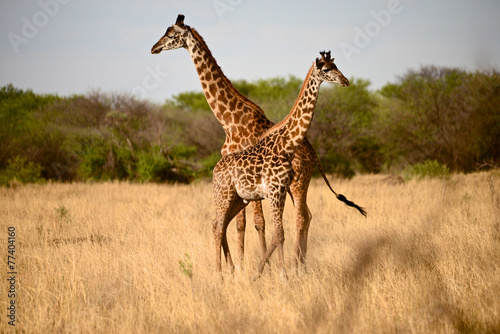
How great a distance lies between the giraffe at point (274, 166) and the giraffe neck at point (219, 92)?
96cm

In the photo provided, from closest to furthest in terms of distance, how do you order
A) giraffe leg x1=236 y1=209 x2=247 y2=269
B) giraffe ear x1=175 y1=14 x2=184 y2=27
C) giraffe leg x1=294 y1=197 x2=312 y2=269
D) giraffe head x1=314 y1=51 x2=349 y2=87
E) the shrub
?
giraffe head x1=314 y1=51 x2=349 y2=87 < giraffe leg x1=236 y1=209 x2=247 y2=269 < giraffe leg x1=294 y1=197 x2=312 y2=269 < giraffe ear x1=175 y1=14 x2=184 y2=27 < the shrub

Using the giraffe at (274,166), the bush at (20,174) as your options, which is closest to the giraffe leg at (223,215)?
the giraffe at (274,166)

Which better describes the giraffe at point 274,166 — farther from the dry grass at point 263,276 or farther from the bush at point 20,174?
the bush at point 20,174

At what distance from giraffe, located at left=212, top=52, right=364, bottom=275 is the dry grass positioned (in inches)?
23.5

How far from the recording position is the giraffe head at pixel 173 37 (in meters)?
5.93

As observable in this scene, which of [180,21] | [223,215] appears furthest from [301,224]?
[180,21]

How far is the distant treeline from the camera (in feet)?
53.6

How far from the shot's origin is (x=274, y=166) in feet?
15.7

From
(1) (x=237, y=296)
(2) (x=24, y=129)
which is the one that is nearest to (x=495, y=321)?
(1) (x=237, y=296)

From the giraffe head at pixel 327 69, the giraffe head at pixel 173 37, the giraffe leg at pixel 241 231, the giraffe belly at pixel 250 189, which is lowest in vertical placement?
the giraffe leg at pixel 241 231

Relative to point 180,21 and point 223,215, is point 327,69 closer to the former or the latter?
point 223,215

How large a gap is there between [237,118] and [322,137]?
1318 cm

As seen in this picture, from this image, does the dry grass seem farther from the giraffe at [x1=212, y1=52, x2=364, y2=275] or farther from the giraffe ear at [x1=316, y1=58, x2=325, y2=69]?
the giraffe ear at [x1=316, y1=58, x2=325, y2=69]

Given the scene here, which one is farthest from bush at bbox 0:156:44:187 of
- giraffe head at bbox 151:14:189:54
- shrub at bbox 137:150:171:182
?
giraffe head at bbox 151:14:189:54
